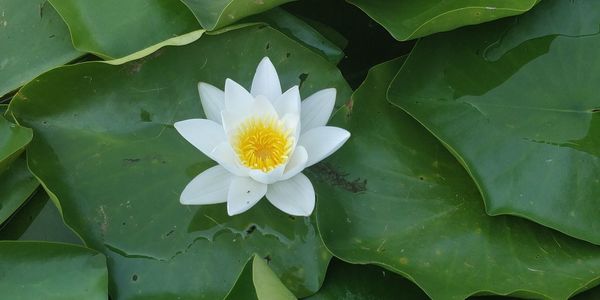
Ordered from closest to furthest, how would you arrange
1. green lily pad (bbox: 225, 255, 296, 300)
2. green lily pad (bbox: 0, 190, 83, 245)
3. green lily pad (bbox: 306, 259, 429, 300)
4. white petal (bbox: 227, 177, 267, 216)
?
green lily pad (bbox: 225, 255, 296, 300)
white petal (bbox: 227, 177, 267, 216)
green lily pad (bbox: 306, 259, 429, 300)
green lily pad (bbox: 0, 190, 83, 245)

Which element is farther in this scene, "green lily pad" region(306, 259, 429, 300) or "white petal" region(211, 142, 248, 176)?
"green lily pad" region(306, 259, 429, 300)

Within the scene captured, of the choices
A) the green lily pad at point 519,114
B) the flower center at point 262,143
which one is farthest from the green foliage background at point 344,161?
the flower center at point 262,143

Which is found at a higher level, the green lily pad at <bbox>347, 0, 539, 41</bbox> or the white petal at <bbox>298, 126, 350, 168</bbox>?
the green lily pad at <bbox>347, 0, 539, 41</bbox>

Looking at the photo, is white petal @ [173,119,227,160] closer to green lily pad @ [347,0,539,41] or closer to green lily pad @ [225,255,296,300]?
green lily pad @ [225,255,296,300]

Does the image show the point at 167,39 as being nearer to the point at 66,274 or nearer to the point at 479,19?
the point at 66,274

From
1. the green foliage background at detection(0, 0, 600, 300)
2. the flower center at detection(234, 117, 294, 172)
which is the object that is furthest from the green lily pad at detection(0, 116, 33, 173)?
the flower center at detection(234, 117, 294, 172)
